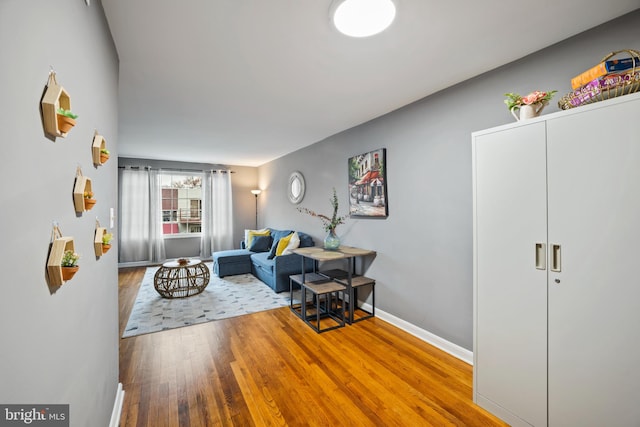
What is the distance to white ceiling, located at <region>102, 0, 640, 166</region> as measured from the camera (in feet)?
5.12

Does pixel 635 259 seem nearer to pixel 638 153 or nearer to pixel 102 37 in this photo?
pixel 638 153

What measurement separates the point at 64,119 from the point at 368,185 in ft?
9.86

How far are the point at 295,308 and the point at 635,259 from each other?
321 centimetres

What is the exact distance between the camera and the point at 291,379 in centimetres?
221

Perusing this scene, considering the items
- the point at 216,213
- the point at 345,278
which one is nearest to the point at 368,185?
the point at 345,278

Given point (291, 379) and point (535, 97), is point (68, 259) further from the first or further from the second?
point (535, 97)

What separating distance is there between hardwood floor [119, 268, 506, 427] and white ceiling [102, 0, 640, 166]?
8.16 feet

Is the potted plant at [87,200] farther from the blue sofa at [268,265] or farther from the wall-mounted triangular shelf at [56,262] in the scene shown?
the blue sofa at [268,265]

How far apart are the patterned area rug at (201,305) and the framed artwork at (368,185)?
5.74 feet

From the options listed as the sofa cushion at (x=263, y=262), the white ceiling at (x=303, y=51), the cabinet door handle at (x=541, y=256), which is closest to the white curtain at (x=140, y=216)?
the sofa cushion at (x=263, y=262)

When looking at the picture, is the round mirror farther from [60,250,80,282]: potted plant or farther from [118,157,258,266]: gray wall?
[60,250,80,282]: potted plant

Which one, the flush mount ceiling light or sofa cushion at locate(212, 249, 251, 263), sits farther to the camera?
sofa cushion at locate(212, 249, 251, 263)

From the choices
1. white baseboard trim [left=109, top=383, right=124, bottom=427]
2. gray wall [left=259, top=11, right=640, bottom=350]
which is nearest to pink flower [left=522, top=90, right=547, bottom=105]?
gray wall [left=259, top=11, right=640, bottom=350]

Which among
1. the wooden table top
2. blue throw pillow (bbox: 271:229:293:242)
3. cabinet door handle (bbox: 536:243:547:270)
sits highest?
cabinet door handle (bbox: 536:243:547:270)
